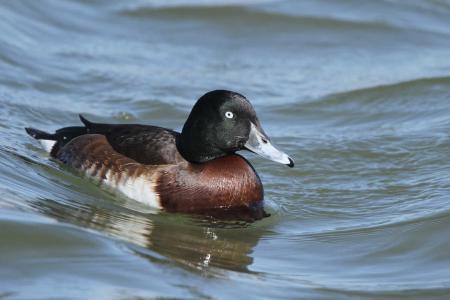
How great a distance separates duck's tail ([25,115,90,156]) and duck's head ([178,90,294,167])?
145 centimetres

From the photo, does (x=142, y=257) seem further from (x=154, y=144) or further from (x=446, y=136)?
(x=446, y=136)

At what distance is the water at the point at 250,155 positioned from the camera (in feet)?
22.7

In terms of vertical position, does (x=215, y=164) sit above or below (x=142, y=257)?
above

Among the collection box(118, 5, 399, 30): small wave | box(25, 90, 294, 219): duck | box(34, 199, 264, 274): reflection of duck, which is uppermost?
box(118, 5, 399, 30): small wave

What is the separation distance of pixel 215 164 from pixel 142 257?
5.79 feet

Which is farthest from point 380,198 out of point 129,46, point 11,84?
point 129,46

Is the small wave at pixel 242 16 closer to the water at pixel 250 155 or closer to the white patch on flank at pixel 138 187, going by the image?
the water at pixel 250 155

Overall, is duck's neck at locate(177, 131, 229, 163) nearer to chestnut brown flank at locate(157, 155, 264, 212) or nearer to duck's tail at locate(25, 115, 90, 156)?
chestnut brown flank at locate(157, 155, 264, 212)

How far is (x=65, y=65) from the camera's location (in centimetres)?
1365

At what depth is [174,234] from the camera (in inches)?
314

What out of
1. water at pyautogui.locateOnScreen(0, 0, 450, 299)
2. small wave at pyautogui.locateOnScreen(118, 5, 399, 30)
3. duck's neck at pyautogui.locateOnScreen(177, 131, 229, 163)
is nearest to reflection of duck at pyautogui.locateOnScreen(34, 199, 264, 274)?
water at pyautogui.locateOnScreen(0, 0, 450, 299)

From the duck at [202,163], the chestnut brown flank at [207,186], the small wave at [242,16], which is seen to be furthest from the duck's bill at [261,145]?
the small wave at [242,16]

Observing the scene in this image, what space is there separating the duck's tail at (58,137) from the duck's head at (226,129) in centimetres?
145

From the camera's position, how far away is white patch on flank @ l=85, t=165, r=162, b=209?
27.8ft
